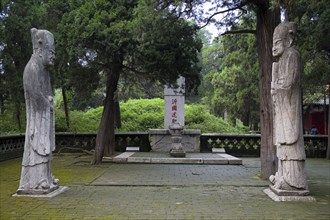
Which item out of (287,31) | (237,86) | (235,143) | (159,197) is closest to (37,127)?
(159,197)

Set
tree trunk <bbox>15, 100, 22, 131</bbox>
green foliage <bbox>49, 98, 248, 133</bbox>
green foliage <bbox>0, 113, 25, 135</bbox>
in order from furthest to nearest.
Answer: green foliage <bbox>49, 98, 248, 133</bbox>, green foliage <bbox>0, 113, 25, 135</bbox>, tree trunk <bbox>15, 100, 22, 131</bbox>

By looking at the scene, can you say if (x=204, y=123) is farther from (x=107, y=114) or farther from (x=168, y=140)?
(x=107, y=114)

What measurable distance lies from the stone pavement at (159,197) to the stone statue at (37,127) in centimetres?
45

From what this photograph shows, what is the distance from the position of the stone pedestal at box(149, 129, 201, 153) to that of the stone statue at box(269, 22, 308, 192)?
34.8 ft

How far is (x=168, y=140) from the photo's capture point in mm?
19047

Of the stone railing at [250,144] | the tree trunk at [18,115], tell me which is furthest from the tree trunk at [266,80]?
the tree trunk at [18,115]

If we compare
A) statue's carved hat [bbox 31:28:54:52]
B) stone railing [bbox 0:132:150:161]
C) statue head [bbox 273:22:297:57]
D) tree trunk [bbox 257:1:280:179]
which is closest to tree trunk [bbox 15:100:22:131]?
stone railing [bbox 0:132:150:161]

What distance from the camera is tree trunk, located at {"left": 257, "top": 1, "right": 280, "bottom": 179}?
428 inches

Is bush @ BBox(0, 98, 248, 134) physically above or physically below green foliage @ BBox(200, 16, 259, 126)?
below

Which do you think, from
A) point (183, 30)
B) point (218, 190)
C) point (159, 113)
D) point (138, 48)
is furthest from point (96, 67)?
point (159, 113)

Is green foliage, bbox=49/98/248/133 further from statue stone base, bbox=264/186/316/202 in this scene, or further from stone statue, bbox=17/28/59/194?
statue stone base, bbox=264/186/316/202

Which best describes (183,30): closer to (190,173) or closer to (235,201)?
(190,173)

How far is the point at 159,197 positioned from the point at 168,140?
1074 cm

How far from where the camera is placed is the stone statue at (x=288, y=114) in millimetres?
8094
